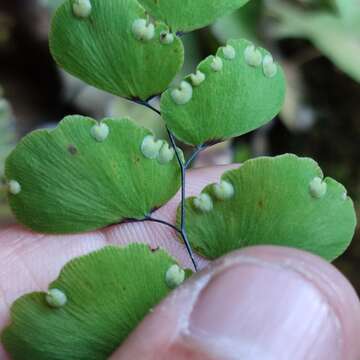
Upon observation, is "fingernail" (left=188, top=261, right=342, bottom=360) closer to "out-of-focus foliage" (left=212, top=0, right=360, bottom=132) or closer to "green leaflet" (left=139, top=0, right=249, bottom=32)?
"green leaflet" (left=139, top=0, right=249, bottom=32)

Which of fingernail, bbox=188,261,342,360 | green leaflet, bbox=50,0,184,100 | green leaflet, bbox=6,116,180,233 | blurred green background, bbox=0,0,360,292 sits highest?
green leaflet, bbox=50,0,184,100

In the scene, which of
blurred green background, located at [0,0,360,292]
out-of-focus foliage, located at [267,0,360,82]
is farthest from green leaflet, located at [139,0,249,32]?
out-of-focus foliage, located at [267,0,360,82]

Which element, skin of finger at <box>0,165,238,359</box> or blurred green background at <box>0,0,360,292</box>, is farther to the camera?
blurred green background at <box>0,0,360,292</box>

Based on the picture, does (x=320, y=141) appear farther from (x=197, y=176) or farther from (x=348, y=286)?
(x=348, y=286)

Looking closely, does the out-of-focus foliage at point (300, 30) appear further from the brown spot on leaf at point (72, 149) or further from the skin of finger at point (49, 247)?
the brown spot on leaf at point (72, 149)

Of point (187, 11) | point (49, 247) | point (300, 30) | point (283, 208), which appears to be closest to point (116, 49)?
point (187, 11)

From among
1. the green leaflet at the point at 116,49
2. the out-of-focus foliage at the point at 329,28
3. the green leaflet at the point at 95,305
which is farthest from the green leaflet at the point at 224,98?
the out-of-focus foliage at the point at 329,28

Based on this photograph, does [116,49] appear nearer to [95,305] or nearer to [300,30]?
[95,305]
